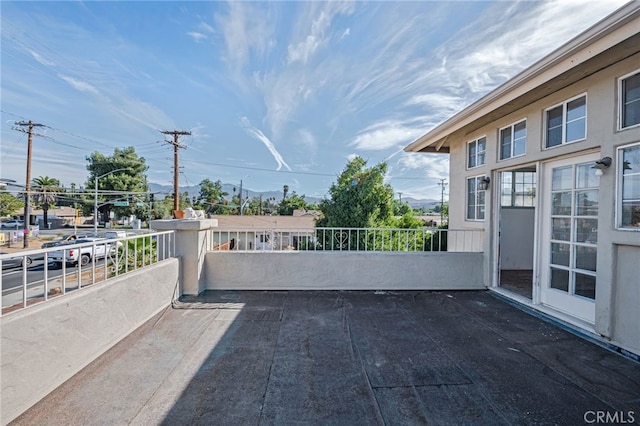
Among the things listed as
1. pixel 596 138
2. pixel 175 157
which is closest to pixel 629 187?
pixel 596 138

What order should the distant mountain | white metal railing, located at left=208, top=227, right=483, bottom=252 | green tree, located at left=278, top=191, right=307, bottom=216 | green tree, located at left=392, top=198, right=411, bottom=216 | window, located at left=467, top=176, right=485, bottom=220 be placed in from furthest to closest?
green tree, located at left=278, top=191, right=307, bottom=216 < the distant mountain < green tree, located at left=392, top=198, right=411, bottom=216 < window, located at left=467, top=176, right=485, bottom=220 < white metal railing, located at left=208, top=227, right=483, bottom=252

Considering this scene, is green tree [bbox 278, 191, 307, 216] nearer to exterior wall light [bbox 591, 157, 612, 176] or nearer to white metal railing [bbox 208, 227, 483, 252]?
white metal railing [bbox 208, 227, 483, 252]

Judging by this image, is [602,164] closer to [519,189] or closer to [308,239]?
[519,189]

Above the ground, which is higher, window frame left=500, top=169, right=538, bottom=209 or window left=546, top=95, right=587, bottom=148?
window left=546, top=95, right=587, bottom=148

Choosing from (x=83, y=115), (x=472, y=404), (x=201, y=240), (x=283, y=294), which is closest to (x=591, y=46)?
(x=472, y=404)

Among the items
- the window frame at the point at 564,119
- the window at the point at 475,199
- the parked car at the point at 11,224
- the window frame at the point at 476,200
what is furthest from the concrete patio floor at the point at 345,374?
the parked car at the point at 11,224

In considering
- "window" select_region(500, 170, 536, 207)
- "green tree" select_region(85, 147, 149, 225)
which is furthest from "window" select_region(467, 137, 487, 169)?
"green tree" select_region(85, 147, 149, 225)

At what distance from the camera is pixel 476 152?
5602 millimetres

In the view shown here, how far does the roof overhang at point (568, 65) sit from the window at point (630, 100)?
24 centimetres

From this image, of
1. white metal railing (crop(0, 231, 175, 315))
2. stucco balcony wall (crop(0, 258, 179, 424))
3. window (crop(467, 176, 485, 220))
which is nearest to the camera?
stucco balcony wall (crop(0, 258, 179, 424))

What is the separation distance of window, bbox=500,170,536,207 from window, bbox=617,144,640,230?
3.56m

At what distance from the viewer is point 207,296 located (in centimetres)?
444

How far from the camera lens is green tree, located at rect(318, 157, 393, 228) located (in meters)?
8.61

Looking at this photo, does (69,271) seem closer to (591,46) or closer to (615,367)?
(615,367)
